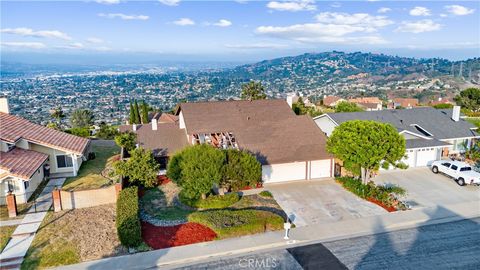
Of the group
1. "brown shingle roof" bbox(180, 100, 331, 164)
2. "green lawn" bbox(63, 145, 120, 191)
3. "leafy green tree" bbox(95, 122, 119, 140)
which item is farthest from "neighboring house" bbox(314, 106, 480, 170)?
"leafy green tree" bbox(95, 122, 119, 140)

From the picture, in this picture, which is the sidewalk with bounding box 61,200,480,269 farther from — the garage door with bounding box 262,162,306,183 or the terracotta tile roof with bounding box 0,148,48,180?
the terracotta tile roof with bounding box 0,148,48,180

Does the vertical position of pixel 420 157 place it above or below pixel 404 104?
above

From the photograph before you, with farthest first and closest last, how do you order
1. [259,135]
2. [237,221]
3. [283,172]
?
[259,135] < [283,172] < [237,221]

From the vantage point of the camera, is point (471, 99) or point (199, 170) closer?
point (199, 170)

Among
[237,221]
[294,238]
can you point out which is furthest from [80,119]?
[294,238]

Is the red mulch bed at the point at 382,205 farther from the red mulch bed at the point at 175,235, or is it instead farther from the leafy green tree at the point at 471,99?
the leafy green tree at the point at 471,99

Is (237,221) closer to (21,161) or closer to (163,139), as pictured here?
(163,139)

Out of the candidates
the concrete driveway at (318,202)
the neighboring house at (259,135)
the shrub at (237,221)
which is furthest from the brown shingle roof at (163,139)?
the shrub at (237,221)
